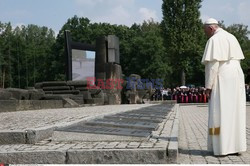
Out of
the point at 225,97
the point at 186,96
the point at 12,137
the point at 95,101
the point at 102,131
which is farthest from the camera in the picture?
the point at 186,96

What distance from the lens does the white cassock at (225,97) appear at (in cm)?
552

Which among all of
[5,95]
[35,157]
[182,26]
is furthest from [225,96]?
[182,26]

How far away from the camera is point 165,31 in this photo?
167ft

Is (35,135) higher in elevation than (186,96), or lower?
higher

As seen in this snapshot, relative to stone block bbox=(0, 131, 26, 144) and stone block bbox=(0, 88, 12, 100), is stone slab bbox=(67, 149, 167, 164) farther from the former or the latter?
stone block bbox=(0, 88, 12, 100)

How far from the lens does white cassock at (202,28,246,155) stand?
5.52 meters

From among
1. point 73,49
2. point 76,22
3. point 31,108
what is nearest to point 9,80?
point 76,22

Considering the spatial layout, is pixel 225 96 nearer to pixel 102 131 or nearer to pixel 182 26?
pixel 102 131

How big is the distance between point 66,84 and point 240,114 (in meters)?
20.5

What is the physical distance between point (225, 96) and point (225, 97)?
14 millimetres

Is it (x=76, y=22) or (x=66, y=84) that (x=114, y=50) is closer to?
(x=66, y=84)

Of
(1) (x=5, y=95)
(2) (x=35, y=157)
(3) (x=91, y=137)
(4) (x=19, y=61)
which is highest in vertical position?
(4) (x=19, y=61)

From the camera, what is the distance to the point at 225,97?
221 inches

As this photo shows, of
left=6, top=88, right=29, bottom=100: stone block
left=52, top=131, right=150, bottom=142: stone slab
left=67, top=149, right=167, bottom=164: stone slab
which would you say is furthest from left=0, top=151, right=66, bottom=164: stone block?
left=6, top=88, right=29, bottom=100: stone block
